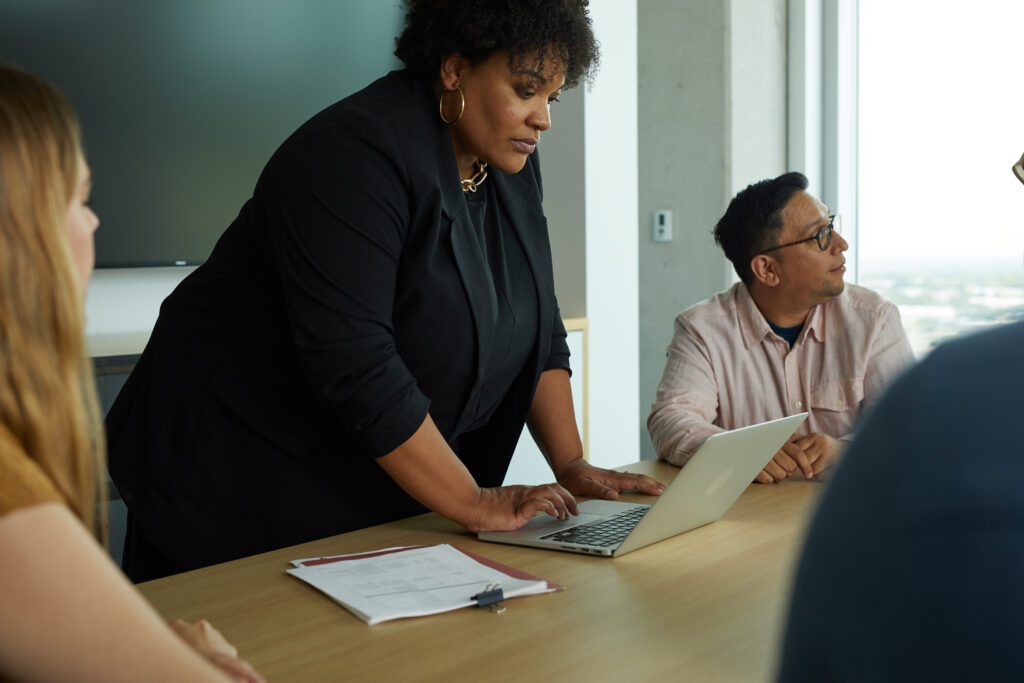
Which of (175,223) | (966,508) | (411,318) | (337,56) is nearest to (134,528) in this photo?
(411,318)

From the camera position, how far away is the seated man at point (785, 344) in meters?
2.08

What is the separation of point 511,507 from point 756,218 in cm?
123

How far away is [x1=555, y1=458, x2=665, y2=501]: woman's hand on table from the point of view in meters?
1.62

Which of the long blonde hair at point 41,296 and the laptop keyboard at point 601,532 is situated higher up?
the long blonde hair at point 41,296

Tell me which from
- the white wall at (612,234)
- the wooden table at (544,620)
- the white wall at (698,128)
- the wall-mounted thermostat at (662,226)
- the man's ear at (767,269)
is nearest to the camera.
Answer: the wooden table at (544,620)

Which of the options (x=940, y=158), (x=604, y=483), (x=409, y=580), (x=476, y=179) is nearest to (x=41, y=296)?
(x=409, y=580)

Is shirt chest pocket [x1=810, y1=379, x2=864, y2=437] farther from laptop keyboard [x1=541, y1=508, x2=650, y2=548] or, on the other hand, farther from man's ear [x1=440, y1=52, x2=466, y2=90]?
man's ear [x1=440, y1=52, x2=466, y2=90]

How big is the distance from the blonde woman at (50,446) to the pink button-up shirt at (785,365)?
1.44m

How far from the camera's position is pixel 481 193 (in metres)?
1.62

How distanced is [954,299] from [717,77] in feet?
4.12

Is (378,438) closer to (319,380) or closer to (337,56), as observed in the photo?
(319,380)

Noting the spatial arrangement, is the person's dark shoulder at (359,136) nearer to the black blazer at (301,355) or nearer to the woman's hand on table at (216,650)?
the black blazer at (301,355)

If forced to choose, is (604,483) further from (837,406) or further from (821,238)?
(821,238)

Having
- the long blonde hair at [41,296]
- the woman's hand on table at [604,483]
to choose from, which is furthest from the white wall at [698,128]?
the long blonde hair at [41,296]
